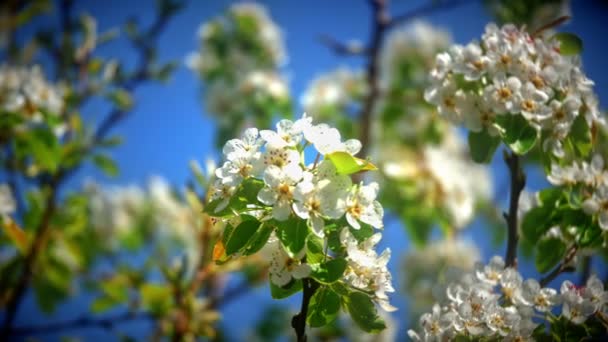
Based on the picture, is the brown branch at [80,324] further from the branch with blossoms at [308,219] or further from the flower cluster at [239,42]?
the flower cluster at [239,42]

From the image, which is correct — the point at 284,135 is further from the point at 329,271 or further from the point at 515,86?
the point at 515,86

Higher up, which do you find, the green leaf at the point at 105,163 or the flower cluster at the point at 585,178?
the green leaf at the point at 105,163

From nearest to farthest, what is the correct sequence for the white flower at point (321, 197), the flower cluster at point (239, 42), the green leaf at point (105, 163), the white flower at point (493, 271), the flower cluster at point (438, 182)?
1. the white flower at point (321, 197)
2. the white flower at point (493, 271)
3. the green leaf at point (105, 163)
4. the flower cluster at point (438, 182)
5. the flower cluster at point (239, 42)

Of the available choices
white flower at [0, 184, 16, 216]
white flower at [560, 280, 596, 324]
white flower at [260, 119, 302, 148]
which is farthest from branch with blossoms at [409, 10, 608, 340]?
white flower at [0, 184, 16, 216]

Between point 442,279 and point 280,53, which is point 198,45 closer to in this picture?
point 280,53

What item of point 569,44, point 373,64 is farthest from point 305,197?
point 373,64

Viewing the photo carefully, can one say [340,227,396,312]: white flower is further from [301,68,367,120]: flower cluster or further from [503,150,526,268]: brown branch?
[301,68,367,120]: flower cluster

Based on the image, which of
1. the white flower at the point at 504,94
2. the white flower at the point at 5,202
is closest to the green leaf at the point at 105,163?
the white flower at the point at 5,202
